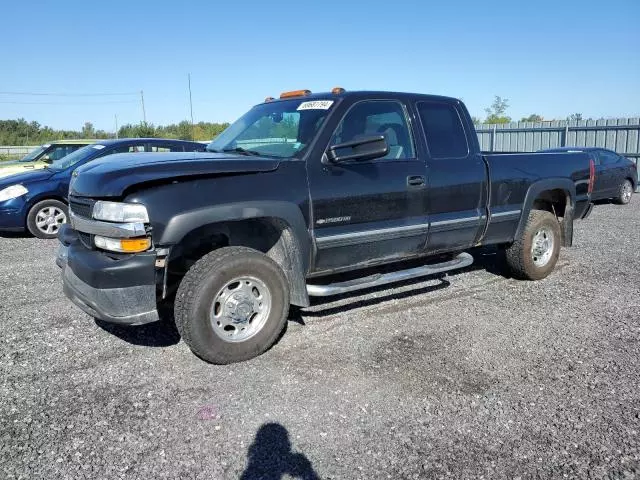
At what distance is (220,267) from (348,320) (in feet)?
5.14

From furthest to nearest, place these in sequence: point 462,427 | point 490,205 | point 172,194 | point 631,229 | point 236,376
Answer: point 631,229 → point 490,205 → point 236,376 → point 172,194 → point 462,427

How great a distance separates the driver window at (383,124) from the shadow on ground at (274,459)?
2.46 m

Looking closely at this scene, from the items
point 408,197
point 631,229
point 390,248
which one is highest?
point 408,197

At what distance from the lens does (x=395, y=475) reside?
2.65 metres

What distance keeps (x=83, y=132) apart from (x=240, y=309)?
5603 cm

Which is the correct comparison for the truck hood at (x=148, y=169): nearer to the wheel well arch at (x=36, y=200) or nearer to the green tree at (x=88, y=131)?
the wheel well arch at (x=36, y=200)

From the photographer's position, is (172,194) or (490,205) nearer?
(172,194)

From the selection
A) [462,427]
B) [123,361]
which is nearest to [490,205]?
[462,427]

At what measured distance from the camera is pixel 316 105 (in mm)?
4570

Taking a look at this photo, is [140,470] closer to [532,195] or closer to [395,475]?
[395,475]

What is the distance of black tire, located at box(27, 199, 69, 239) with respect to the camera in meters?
8.58

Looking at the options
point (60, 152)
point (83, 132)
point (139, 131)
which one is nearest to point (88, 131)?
point (83, 132)

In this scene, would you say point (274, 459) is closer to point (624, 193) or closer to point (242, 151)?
point (242, 151)

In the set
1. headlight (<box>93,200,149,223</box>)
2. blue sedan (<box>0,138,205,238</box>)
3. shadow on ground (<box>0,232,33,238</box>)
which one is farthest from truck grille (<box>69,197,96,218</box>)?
shadow on ground (<box>0,232,33,238</box>)
